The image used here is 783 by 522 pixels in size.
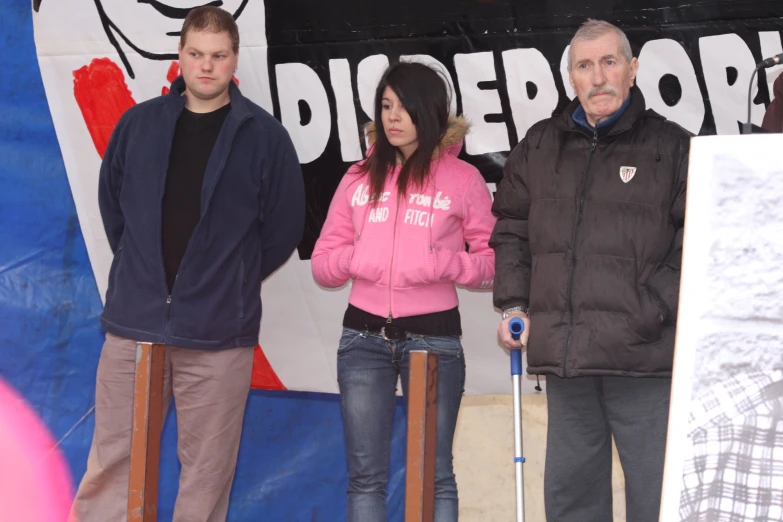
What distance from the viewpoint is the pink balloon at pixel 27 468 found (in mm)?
3584

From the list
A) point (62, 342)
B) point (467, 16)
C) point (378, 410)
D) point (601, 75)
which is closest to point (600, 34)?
point (601, 75)

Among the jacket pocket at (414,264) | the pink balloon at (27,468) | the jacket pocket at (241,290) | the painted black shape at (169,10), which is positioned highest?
the painted black shape at (169,10)

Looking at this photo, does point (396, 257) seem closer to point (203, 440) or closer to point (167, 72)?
point (203, 440)

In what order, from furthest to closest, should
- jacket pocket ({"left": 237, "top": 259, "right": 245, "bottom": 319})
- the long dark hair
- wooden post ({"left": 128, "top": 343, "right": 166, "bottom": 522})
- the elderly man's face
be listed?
jacket pocket ({"left": 237, "top": 259, "right": 245, "bottom": 319}) < the long dark hair < the elderly man's face < wooden post ({"left": 128, "top": 343, "right": 166, "bottom": 522})

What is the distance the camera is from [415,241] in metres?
2.76

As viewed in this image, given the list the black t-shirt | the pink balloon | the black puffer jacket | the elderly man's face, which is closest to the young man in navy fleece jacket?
the black t-shirt

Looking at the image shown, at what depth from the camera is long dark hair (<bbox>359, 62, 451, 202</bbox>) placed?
284 cm

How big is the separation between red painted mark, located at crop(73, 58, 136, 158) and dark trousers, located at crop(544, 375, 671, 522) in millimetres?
1884

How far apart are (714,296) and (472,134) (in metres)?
1.75

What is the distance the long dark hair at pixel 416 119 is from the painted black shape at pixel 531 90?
12.7 inches

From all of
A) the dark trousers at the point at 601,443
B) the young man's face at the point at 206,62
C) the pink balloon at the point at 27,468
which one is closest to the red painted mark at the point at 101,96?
the young man's face at the point at 206,62

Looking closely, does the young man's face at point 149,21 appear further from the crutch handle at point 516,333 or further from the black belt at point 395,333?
the crutch handle at point 516,333

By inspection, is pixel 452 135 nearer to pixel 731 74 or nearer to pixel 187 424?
pixel 731 74

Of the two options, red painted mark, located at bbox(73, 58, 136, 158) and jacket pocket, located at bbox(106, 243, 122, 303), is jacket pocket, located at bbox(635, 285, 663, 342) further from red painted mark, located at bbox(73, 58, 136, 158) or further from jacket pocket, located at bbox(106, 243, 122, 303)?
red painted mark, located at bbox(73, 58, 136, 158)
